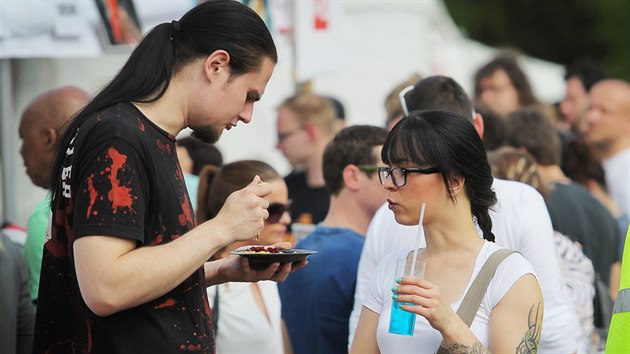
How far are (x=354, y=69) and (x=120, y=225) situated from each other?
353 inches

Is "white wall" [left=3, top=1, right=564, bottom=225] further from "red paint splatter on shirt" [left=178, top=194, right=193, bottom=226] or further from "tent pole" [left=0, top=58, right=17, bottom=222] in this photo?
"red paint splatter on shirt" [left=178, top=194, right=193, bottom=226]

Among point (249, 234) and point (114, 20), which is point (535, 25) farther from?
point (249, 234)

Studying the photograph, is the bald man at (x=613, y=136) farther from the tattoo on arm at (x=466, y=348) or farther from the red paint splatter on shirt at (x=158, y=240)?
the red paint splatter on shirt at (x=158, y=240)

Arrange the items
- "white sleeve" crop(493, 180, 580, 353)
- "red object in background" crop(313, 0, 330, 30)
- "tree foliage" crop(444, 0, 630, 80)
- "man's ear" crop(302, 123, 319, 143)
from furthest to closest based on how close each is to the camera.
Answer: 1. "tree foliage" crop(444, 0, 630, 80)
2. "red object in background" crop(313, 0, 330, 30)
3. "man's ear" crop(302, 123, 319, 143)
4. "white sleeve" crop(493, 180, 580, 353)

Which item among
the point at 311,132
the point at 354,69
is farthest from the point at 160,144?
the point at 354,69

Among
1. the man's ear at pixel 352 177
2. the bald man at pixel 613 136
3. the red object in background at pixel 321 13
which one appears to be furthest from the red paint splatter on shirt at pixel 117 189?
the bald man at pixel 613 136

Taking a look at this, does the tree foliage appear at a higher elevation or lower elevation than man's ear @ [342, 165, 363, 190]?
lower

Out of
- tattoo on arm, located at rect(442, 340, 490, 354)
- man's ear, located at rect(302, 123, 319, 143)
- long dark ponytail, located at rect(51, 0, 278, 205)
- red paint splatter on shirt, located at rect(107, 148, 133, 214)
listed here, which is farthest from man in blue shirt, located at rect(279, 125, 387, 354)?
man's ear, located at rect(302, 123, 319, 143)

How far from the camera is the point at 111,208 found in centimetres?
266

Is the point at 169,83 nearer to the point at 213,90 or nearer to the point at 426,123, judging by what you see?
the point at 213,90

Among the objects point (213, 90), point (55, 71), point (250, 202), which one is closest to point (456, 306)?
point (250, 202)

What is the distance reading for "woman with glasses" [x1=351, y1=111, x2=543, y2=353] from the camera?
3.23m

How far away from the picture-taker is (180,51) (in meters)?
2.95

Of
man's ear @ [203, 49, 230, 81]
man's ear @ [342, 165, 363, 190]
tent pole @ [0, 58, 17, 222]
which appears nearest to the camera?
man's ear @ [203, 49, 230, 81]
